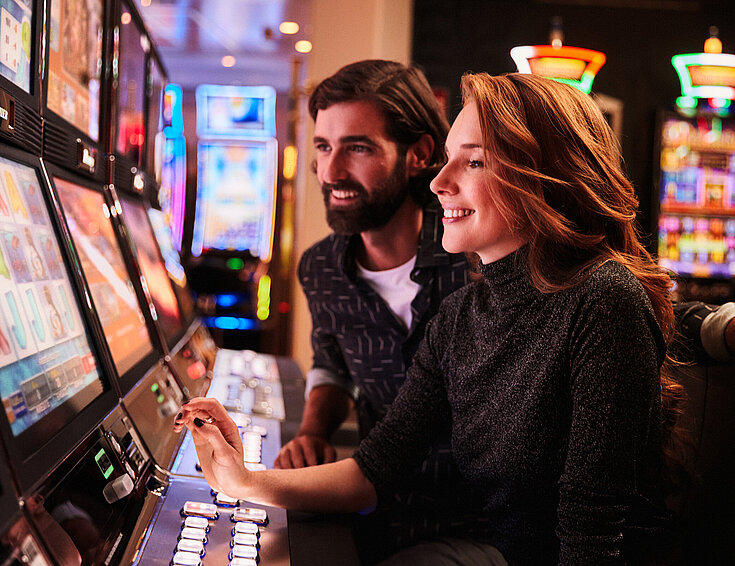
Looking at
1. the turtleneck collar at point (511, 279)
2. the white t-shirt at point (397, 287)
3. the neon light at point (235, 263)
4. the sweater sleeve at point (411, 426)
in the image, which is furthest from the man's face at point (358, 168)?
the neon light at point (235, 263)

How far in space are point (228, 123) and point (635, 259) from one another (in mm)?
5981

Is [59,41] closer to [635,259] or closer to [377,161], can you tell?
[377,161]

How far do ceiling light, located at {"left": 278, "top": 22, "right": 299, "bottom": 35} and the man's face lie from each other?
4297 millimetres

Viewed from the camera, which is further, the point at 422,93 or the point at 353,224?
the point at 422,93

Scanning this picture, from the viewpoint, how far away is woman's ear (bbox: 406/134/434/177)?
74.4 inches

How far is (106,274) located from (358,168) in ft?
2.17

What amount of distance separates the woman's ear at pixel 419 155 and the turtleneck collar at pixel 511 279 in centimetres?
70

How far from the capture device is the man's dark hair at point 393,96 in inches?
70.6

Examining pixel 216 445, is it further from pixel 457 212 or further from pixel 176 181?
pixel 176 181

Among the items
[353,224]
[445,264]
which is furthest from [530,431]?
[353,224]

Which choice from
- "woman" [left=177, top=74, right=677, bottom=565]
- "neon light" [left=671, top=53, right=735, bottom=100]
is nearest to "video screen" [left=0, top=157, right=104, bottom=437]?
"woman" [left=177, top=74, right=677, bottom=565]

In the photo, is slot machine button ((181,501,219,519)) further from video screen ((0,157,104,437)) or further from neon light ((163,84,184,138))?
neon light ((163,84,184,138))

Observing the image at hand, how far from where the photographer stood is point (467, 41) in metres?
5.20

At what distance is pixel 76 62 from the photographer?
1.50m
